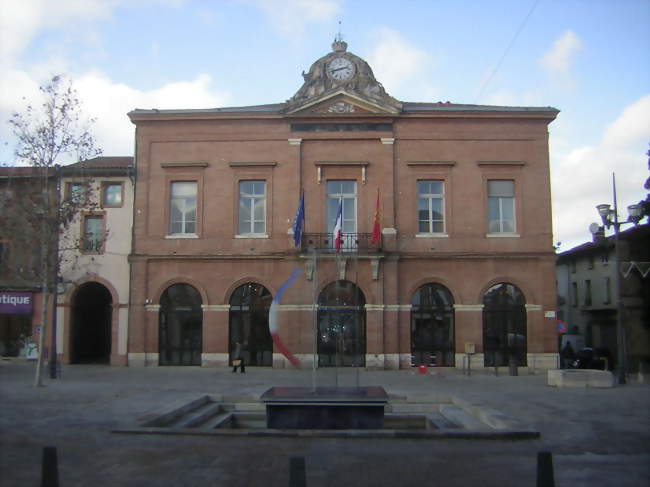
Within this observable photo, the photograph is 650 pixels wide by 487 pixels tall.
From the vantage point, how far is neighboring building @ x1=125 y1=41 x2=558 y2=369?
91.7 ft

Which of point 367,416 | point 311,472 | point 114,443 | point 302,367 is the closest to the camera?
point 311,472

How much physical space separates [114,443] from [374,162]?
63.7ft

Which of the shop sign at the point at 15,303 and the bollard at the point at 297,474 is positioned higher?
the shop sign at the point at 15,303

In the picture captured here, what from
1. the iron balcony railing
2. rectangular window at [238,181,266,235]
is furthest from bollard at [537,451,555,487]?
Answer: rectangular window at [238,181,266,235]

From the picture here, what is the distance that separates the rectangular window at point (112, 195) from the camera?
29547 mm

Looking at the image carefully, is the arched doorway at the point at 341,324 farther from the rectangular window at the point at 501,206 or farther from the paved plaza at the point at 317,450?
the paved plaza at the point at 317,450

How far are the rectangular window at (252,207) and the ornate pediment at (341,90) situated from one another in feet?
12.2

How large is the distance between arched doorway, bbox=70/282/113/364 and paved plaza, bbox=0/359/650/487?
10889mm

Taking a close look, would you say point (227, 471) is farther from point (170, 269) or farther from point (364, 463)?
point (170, 269)

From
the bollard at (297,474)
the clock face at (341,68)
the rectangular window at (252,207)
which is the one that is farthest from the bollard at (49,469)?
the clock face at (341,68)

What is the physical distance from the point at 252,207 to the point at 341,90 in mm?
6417

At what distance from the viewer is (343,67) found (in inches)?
1150

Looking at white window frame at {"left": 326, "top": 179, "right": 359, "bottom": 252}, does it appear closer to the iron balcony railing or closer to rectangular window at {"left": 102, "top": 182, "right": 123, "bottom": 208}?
the iron balcony railing

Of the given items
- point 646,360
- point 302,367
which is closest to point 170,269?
point 302,367
